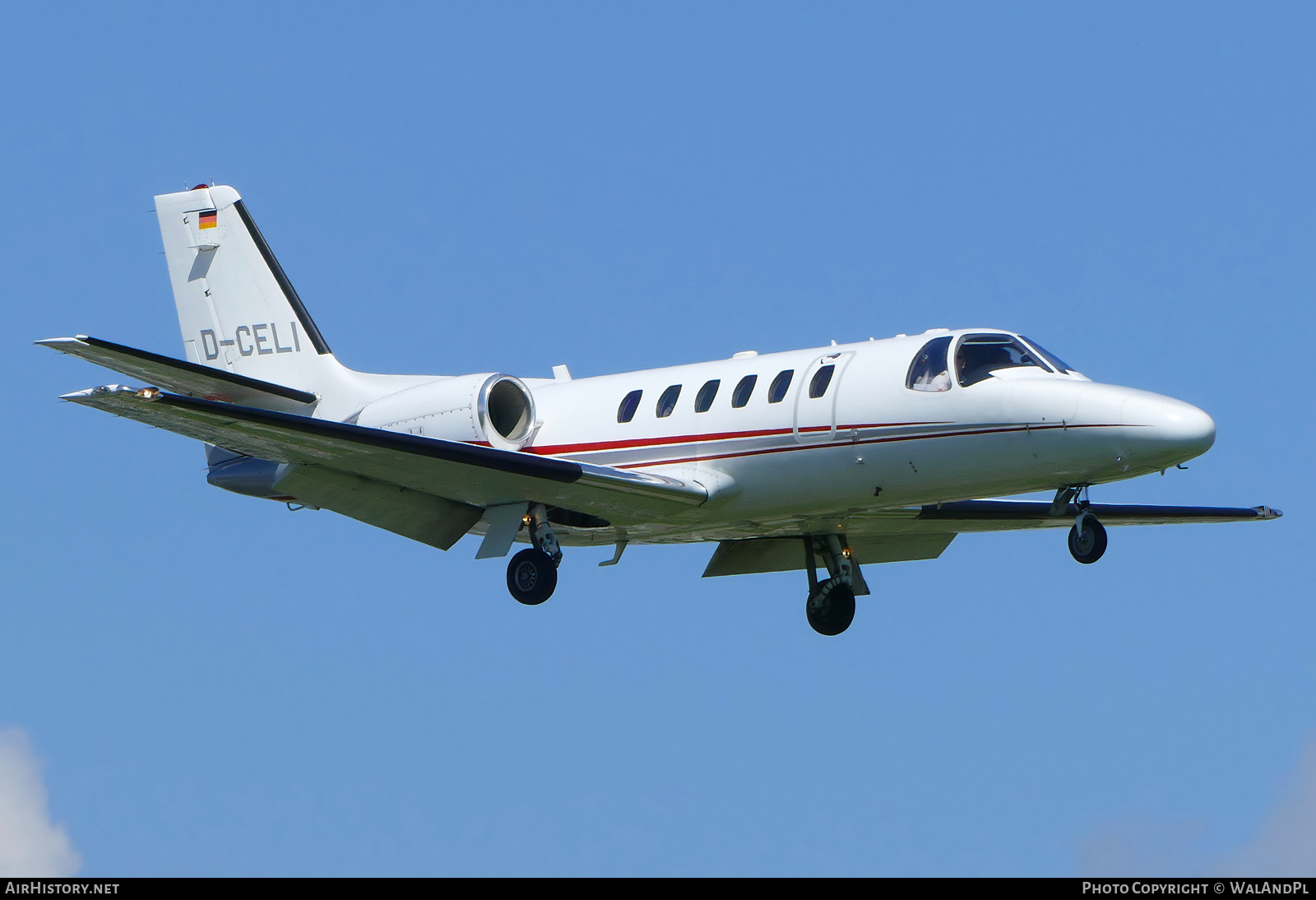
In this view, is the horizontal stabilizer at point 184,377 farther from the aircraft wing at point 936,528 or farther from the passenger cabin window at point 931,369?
the passenger cabin window at point 931,369

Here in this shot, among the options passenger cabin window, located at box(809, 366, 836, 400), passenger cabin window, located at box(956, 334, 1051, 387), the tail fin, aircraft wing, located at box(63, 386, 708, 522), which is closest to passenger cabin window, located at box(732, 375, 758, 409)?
passenger cabin window, located at box(809, 366, 836, 400)

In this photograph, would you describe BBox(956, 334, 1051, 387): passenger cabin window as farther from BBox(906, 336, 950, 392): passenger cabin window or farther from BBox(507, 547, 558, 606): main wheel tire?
BBox(507, 547, 558, 606): main wheel tire

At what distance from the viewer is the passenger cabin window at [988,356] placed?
1912 cm

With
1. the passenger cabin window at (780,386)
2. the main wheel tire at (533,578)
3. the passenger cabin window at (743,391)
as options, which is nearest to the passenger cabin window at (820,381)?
the passenger cabin window at (780,386)

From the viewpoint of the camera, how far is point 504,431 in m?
22.1

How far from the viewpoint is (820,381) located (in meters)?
20.0

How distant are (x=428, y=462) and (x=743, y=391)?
378cm

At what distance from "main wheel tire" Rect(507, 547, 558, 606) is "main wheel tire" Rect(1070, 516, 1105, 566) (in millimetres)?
6177

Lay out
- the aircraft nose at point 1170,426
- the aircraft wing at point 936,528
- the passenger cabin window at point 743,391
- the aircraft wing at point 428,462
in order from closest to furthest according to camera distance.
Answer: the aircraft nose at point 1170,426
the aircraft wing at point 428,462
the passenger cabin window at point 743,391
the aircraft wing at point 936,528

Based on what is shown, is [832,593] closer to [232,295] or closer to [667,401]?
[667,401]

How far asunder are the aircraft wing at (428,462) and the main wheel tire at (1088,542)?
14.3 feet

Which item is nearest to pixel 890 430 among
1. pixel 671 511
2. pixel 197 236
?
pixel 671 511

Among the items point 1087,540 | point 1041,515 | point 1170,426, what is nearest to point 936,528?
point 1041,515
